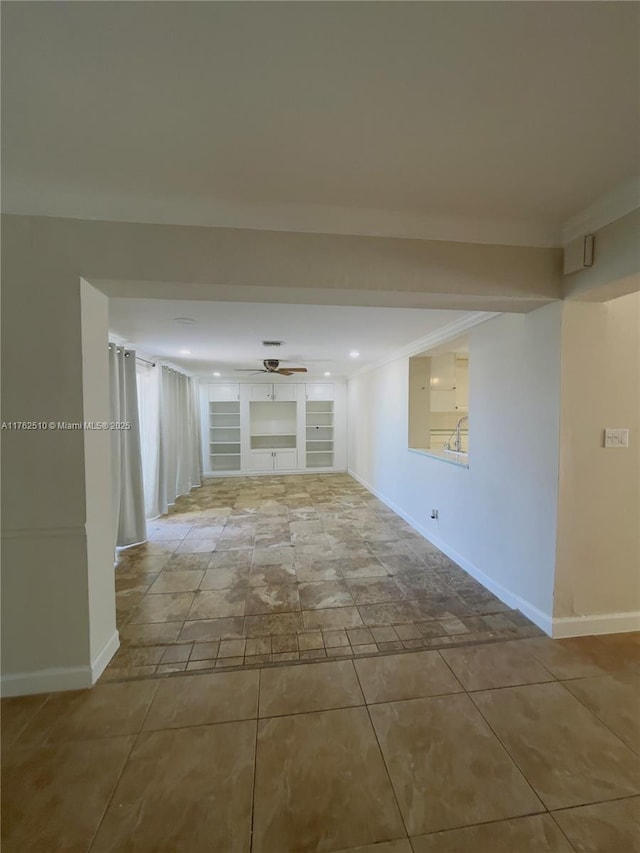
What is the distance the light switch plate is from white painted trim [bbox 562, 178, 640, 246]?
1.14 meters

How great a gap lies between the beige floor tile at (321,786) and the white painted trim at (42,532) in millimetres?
1265

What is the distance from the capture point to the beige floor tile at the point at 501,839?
1.09 meters

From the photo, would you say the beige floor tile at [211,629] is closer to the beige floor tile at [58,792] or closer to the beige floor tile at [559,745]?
the beige floor tile at [58,792]

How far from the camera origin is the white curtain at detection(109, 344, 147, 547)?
3.62 metres

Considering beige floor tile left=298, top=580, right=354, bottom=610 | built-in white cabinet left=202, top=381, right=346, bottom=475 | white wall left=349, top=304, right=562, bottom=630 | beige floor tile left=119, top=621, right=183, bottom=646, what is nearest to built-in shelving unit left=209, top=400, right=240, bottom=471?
built-in white cabinet left=202, top=381, right=346, bottom=475

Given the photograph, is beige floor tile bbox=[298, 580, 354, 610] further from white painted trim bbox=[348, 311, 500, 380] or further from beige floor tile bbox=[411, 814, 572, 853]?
white painted trim bbox=[348, 311, 500, 380]

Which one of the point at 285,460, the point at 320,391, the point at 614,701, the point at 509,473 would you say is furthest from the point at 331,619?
the point at 320,391

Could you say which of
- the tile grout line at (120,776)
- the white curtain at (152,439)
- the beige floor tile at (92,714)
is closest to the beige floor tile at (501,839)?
the tile grout line at (120,776)

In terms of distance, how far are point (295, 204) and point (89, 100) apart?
86 centimetres

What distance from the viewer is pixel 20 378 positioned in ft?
5.44

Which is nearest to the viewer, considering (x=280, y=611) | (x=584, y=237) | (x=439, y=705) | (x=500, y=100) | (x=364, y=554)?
(x=500, y=100)

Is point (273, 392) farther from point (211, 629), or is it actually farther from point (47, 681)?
point (47, 681)

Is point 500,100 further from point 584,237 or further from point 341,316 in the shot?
point 341,316

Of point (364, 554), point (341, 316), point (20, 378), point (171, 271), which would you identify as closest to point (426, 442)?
point (364, 554)
